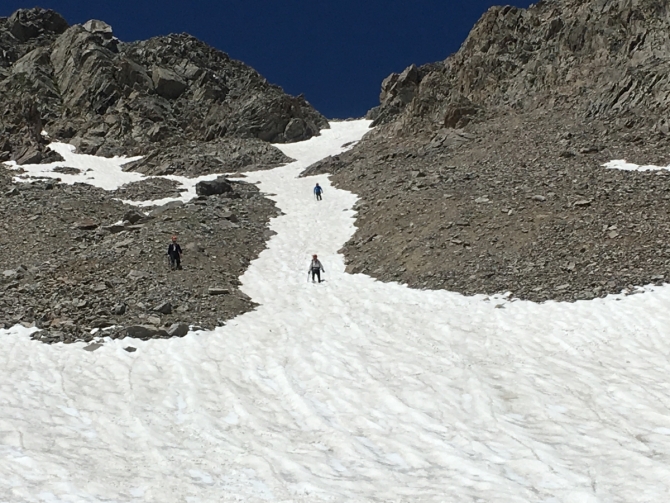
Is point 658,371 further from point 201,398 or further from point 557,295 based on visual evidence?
point 201,398

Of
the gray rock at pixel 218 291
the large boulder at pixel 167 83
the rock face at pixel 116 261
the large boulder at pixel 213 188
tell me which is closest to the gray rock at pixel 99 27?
the large boulder at pixel 167 83

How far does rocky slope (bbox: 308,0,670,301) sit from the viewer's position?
60.0 feet

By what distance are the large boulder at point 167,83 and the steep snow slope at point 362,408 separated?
60374mm

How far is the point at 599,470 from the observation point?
716 cm

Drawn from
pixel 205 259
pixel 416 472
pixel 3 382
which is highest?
pixel 205 259

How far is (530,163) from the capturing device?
30.8m

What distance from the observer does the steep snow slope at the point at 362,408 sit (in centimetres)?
702

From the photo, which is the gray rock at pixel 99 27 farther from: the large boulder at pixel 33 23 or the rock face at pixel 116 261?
the rock face at pixel 116 261

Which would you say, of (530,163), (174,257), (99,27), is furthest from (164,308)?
(99,27)

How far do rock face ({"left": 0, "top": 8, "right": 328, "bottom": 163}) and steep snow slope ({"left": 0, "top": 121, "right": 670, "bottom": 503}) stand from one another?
44.8m

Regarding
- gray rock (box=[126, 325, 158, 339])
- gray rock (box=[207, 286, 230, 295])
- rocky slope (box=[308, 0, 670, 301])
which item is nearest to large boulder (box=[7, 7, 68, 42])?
rocky slope (box=[308, 0, 670, 301])

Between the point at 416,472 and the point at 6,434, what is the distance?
20.7 ft

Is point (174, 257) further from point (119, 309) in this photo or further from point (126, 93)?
point (126, 93)

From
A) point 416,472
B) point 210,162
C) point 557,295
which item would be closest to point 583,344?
point 557,295
